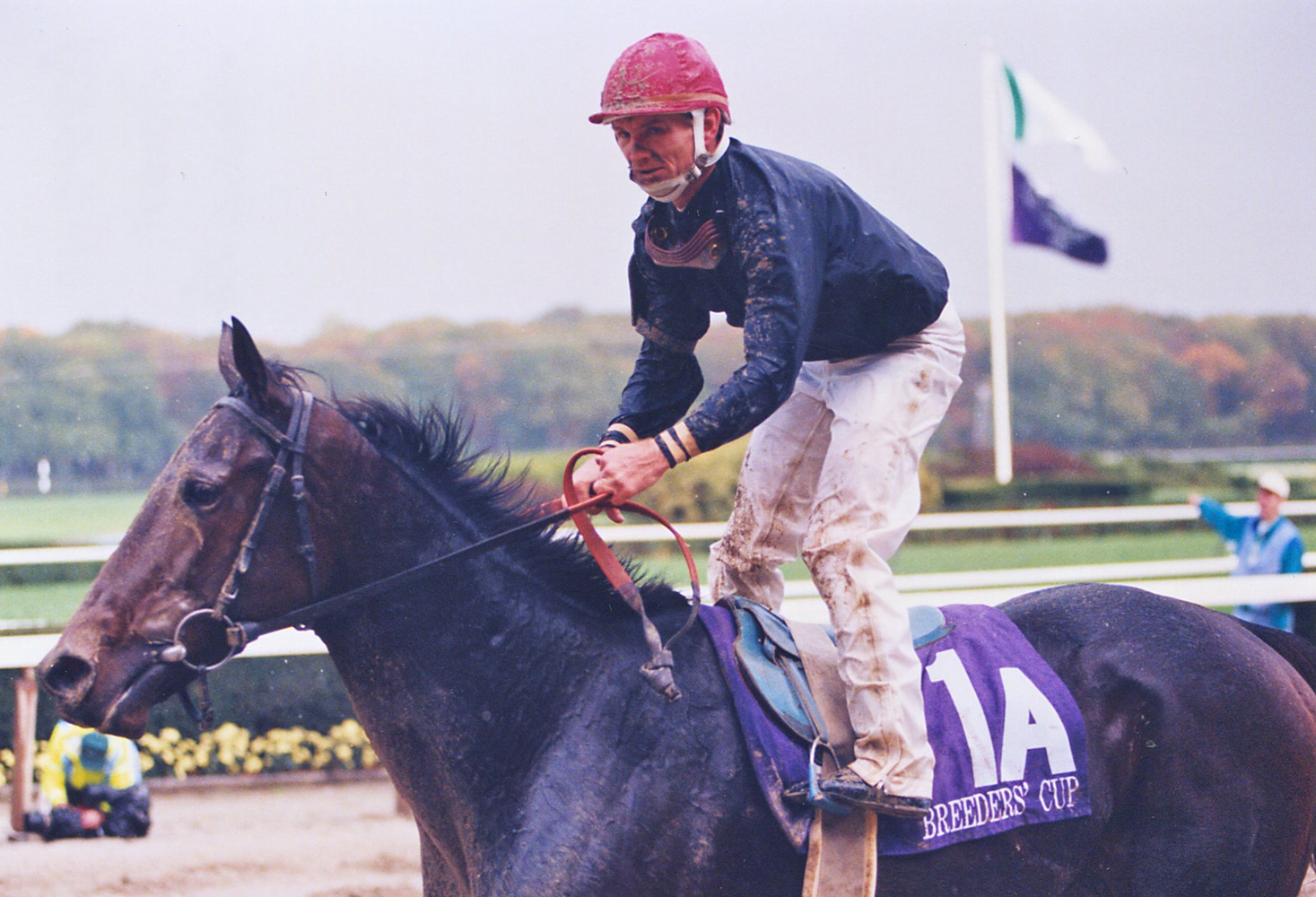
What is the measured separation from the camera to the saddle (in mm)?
2154

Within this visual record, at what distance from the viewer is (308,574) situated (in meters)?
2.00

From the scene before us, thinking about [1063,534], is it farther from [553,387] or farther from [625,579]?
[625,579]

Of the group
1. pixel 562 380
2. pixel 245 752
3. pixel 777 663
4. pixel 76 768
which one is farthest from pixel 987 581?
pixel 777 663

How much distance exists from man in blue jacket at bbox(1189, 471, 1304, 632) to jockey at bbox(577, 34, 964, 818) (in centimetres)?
400

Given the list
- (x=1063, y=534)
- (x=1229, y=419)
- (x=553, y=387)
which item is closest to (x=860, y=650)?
(x=553, y=387)

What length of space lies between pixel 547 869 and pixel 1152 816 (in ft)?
4.13

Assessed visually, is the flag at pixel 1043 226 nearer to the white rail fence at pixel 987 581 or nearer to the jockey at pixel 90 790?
the white rail fence at pixel 987 581

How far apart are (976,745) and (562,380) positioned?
8.76 meters

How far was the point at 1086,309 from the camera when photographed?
15.0m

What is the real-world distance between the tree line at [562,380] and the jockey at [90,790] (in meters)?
1.83

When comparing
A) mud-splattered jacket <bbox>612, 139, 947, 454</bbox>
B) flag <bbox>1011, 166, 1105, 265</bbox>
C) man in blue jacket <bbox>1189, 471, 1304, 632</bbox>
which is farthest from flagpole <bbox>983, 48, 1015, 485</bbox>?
mud-splattered jacket <bbox>612, 139, 947, 454</bbox>

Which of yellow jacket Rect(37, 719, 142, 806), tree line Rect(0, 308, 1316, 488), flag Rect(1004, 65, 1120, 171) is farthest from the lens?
flag Rect(1004, 65, 1120, 171)

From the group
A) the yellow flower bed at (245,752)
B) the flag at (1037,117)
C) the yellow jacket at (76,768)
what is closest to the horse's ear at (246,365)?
the yellow jacket at (76,768)

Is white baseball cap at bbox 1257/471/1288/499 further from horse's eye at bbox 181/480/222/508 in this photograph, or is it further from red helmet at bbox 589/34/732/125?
horse's eye at bbox 181/480/222/508
